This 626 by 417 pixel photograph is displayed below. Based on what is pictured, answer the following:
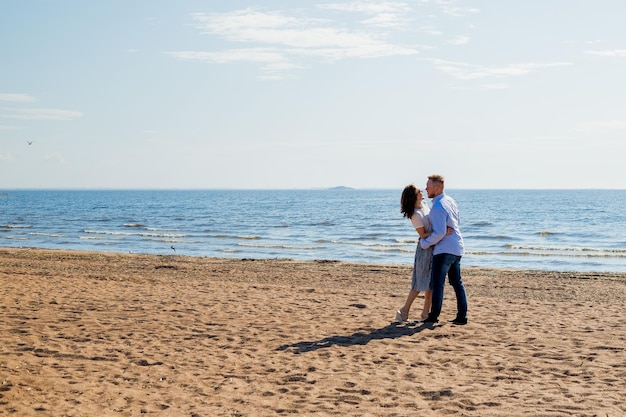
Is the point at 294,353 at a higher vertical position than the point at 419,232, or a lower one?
lower

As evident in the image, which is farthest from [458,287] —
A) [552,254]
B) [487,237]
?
[487,237]

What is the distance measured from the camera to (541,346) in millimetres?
7574

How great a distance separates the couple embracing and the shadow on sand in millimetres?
280

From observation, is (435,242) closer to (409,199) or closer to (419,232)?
(419,232)

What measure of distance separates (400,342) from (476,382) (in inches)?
66.3

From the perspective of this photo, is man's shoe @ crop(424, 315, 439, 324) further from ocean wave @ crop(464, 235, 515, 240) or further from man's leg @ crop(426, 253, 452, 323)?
ocean wave @ crop(464, 235, 515, 240)

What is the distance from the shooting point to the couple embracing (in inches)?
321

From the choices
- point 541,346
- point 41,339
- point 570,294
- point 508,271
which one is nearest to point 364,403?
point 541,346

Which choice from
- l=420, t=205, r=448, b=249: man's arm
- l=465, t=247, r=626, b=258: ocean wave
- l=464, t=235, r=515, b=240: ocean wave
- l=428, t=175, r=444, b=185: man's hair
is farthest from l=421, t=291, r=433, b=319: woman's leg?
l=464, t=235, r=515, b=240: ocean wave

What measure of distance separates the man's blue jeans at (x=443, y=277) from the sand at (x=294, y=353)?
11.3 inches

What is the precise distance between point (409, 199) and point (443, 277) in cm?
109

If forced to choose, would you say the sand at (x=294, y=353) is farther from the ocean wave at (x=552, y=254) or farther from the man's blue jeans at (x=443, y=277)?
the ocean wave at (x=552, y=254)

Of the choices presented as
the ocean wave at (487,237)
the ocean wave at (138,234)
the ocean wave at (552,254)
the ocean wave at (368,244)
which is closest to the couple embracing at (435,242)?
the ocean wave at (552,254)

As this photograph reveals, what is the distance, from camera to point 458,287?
8.56m
